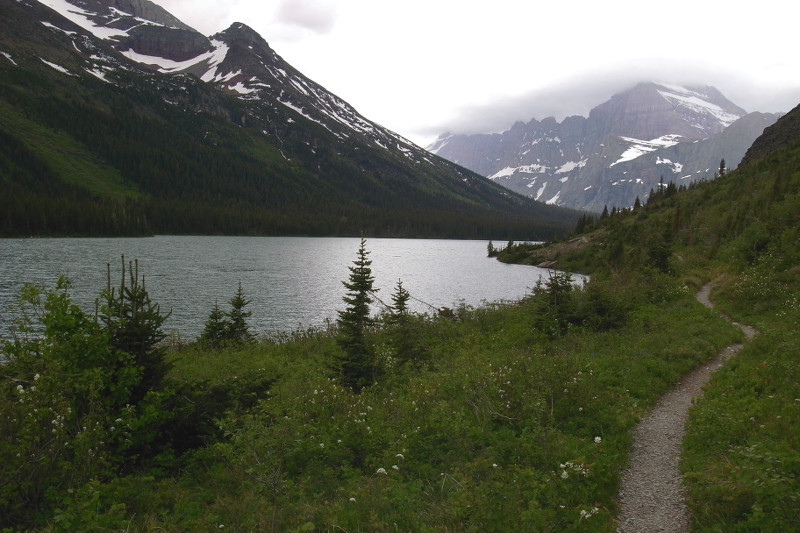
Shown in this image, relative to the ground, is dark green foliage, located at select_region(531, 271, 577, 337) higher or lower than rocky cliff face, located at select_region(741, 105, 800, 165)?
lower

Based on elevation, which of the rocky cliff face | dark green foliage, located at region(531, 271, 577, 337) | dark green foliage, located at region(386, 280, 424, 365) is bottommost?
dark green foliage, located at region(386, 280, 424, 365)

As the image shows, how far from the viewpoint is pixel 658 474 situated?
8289mm

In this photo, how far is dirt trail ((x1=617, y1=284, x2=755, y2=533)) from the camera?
6.94 m

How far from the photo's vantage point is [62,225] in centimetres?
11994

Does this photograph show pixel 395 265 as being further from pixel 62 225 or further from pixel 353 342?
pixel 62 225

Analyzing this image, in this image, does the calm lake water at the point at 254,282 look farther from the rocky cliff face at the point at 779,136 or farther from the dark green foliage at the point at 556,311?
the rocky cliff face at the point at 779,136

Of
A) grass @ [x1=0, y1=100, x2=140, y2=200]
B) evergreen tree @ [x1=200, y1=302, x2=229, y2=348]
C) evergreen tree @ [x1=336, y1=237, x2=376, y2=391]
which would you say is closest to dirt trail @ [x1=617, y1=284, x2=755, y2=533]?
evergreen tree @ [x1=336, y1=237, x2=376, y2=391]

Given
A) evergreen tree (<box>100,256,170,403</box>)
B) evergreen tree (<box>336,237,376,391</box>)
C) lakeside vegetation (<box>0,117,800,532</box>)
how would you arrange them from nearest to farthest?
lakeside vegetation (<box>0,117,800,532</box>) → evergreen tree (<box>100,256,170,403</box>) → evergreen tree (<box>336,237,376,391</box>)

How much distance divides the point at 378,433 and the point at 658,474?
582 cm

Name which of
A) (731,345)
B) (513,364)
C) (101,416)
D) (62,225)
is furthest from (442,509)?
(62,225)

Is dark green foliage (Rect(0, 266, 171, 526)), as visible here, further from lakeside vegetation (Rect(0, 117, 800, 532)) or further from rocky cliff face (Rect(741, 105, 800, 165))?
rocky cliff face (Rect(741, 105, 800, 165))

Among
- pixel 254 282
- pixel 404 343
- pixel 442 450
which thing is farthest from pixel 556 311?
pixel 254 282

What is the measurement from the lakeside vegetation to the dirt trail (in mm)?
284

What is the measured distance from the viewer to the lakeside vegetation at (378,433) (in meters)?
6.72
